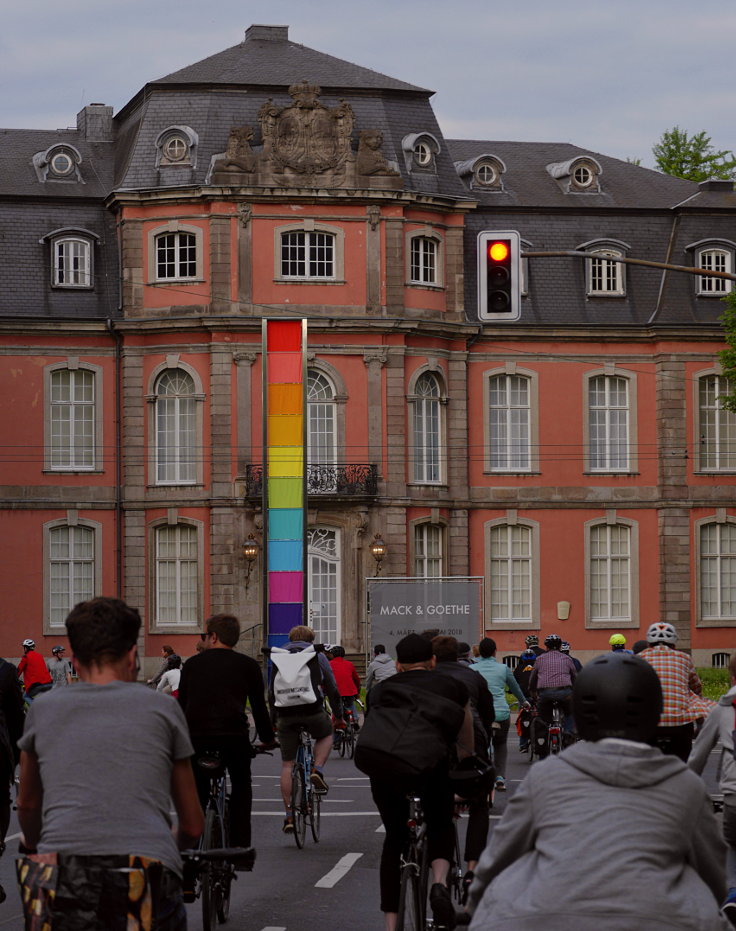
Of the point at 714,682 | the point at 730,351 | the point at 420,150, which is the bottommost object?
the point at 714,682

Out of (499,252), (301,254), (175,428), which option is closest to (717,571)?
(301,254)

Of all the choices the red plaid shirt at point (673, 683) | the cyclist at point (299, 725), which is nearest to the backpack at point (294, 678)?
the cyclist at point (299, 725)

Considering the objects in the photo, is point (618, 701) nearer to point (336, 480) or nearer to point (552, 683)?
point (552, 683)

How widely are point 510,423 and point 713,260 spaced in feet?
23.5

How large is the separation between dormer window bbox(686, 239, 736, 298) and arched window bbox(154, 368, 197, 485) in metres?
13.3

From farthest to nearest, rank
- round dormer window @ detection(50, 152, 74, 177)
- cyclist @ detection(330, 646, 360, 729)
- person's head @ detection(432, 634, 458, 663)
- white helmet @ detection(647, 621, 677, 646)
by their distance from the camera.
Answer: round dormer window @ detection(50, 152, 74, 177) < cyclist @ detection(330, 646, 360, 729) < white helmet @ detection(647, 621, 677, 646) < person's head @ detection(432, 634, 458, 663)

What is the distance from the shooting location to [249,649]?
4484cm

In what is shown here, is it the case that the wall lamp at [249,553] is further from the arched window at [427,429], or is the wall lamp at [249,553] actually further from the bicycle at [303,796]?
the bicycle at [303,796]

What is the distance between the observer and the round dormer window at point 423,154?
47.4 m

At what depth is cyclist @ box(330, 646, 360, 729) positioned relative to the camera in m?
26.7

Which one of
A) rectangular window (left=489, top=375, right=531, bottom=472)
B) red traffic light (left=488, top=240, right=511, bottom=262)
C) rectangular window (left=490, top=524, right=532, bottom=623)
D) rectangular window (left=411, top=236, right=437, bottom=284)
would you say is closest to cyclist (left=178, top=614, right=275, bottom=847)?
red traffic light (left=488, top=240, right=511, bottom=262)

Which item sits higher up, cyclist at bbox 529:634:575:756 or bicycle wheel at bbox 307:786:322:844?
cyclist at bbox 529:634:575:756

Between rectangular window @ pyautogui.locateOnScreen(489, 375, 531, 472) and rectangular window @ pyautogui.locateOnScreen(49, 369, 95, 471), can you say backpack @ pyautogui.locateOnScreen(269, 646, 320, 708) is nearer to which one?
rectangular window @ pyautogui.locateOnScreen(49, 369, 95, 471)

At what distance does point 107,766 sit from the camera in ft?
19.8
